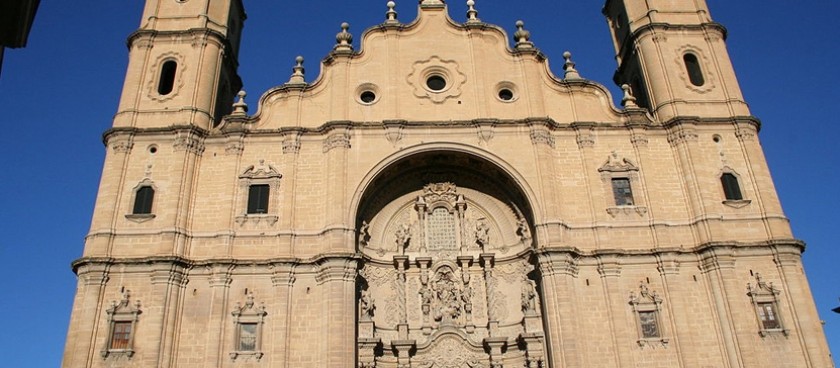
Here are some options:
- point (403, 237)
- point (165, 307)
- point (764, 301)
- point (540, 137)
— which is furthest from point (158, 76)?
point (764, 301)

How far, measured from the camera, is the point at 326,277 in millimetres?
20500

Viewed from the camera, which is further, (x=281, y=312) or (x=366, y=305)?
(x=366, y=305)

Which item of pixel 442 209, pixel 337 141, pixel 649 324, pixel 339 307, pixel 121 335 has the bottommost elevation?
pixel 649 324

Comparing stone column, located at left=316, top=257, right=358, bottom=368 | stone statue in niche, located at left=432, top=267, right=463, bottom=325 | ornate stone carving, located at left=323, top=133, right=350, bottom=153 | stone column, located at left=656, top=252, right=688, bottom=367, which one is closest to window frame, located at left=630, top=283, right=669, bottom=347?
stone column, located at left=656, top=252, right=688, bottom=367

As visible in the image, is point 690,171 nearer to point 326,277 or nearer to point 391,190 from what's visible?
point 391,190

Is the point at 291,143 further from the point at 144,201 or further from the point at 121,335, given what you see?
the point at 121,335

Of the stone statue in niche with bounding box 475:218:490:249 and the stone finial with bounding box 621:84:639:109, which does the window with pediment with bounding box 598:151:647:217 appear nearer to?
the stone finial with bounding box 621:84:639:109

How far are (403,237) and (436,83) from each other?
590 cm

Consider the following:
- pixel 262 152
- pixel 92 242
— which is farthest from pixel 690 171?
pixel 92 242

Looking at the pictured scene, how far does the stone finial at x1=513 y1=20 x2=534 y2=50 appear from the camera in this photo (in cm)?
2584

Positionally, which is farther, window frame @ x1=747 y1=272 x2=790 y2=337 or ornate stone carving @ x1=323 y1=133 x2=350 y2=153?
ornate stone carving @ x1=323 y1=133 x2=350 y2=153

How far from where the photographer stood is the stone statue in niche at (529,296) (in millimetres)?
21953

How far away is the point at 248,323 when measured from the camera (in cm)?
2019

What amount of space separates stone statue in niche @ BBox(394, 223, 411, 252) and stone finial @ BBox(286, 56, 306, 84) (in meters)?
6.45
